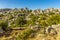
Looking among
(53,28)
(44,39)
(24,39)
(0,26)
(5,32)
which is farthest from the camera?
(0,26)

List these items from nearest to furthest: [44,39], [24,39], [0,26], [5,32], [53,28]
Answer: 1. [44,39]
2. [24,39]
3. [53,28]
4. [5,32]
5. [0,26]

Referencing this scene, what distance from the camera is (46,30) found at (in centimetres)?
2353

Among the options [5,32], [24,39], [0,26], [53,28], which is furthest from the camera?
[0,26]

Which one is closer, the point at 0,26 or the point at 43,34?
the point at 43,34

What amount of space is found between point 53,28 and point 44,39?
3.86 meters

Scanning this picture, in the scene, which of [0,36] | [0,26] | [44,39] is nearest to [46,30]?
[44,39]

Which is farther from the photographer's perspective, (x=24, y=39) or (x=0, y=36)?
(x=0, y=36)

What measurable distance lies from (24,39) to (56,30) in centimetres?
527

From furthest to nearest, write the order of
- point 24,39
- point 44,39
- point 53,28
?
point 53,28 → point 24,39 → point 44,39

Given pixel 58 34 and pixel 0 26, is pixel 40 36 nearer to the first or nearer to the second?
pixel 58 34

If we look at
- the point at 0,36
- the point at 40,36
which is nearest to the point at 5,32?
the point at 0,36

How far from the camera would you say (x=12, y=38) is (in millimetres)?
22578

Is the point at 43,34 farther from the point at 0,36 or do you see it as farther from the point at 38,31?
the point at 0,36

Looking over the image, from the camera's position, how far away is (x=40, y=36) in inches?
864
